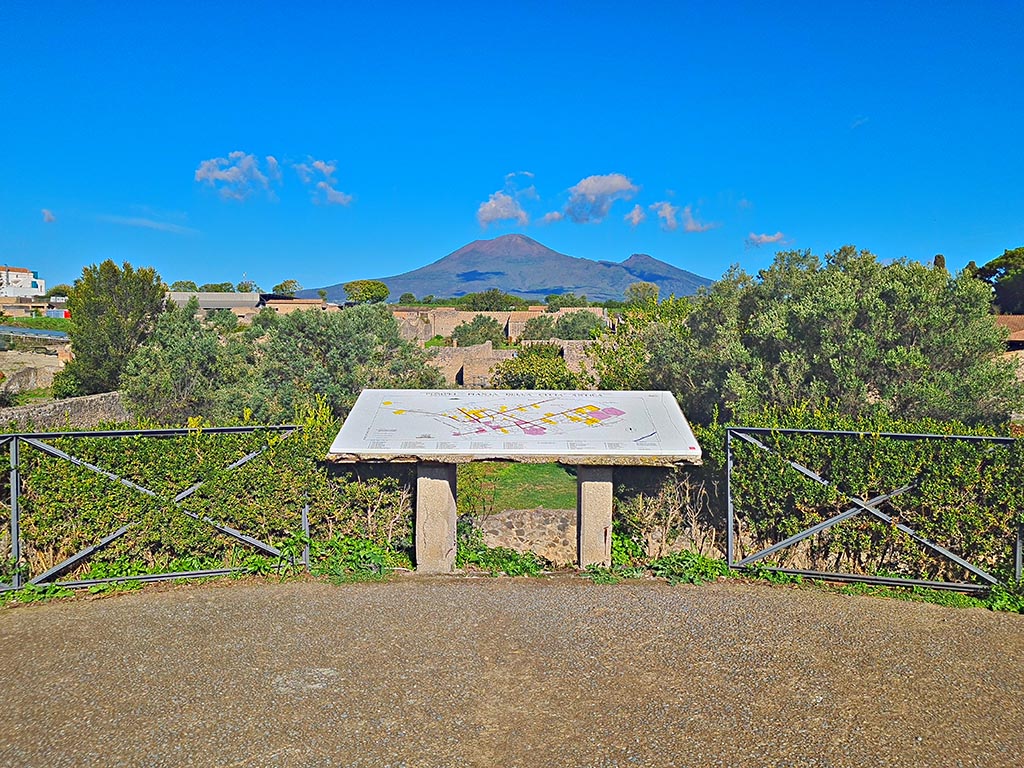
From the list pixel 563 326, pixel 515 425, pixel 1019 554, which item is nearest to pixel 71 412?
pixel 515 425

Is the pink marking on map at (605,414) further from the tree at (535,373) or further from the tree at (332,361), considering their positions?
the tree at (332,361)

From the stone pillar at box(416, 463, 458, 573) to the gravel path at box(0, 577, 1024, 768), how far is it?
34 centimetres

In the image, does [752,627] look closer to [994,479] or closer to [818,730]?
[818,730]

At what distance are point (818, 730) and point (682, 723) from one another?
0.74m

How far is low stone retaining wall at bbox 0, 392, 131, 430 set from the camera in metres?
13.9

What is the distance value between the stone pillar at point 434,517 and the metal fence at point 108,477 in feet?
3.33

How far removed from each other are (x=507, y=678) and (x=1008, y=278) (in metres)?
51.1

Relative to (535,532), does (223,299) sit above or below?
above

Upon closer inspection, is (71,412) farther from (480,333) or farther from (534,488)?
(480,333)

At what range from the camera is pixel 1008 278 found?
4612 centimetres

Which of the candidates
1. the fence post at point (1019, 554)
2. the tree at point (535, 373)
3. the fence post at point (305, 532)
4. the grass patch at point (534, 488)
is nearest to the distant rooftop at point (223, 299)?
the tree at point (535, 373)

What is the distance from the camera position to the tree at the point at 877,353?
37.6ft

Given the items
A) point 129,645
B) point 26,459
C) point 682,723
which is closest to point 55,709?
point 129,645

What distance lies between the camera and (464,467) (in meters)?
9.54
